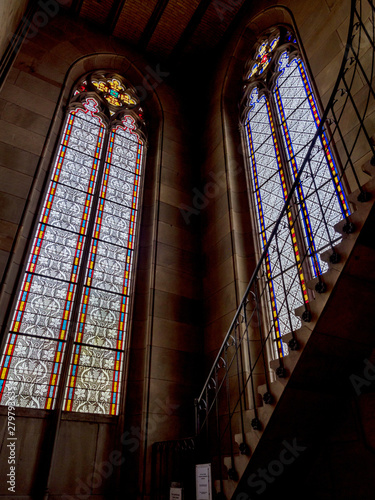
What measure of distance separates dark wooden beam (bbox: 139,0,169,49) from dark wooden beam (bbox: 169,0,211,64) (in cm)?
64

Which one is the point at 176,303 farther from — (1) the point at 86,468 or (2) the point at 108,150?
(2) the point at 108,150

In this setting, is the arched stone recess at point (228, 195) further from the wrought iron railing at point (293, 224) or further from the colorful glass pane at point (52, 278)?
the colorful glass pane at point (52, 278)

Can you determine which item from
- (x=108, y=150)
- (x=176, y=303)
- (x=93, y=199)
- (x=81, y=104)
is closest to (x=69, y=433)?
(x=176, y=303)

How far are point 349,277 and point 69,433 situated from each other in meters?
3.70

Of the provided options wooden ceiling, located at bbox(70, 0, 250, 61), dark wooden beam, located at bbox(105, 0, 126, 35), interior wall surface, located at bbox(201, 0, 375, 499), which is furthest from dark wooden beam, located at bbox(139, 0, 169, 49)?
interior wall surface, located at bbox(201, 0, 375, 499)

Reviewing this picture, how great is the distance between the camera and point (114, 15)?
8.17 m

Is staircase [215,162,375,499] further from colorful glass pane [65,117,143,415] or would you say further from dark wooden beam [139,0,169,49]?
dark wooden beam [139,0,169,49]

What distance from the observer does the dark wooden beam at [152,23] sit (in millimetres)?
8039

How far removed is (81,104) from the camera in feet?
23.8

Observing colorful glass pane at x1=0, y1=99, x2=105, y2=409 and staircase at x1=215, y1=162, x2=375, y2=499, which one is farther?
colorful glass pane at x1=0, y1=99, x2=105, y2=409

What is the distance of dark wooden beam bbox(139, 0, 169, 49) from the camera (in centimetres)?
804

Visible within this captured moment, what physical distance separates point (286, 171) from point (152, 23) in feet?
17.0

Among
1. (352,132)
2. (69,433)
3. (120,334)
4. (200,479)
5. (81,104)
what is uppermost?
(81,104)

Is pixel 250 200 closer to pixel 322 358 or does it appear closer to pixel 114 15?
pixel 322 358
